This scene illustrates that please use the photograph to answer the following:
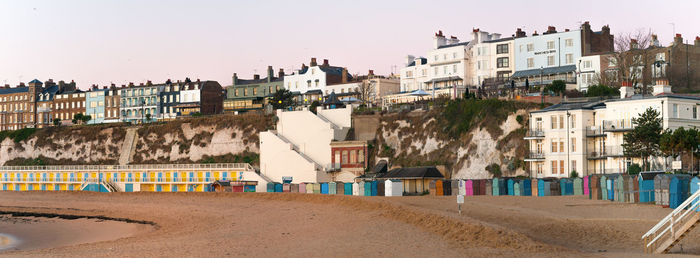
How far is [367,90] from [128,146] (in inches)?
1191

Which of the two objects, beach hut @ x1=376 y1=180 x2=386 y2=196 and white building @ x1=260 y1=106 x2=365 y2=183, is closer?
beach hut @ x1=376 y1=180 x2=386 y2=196

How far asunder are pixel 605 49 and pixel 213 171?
44.3 metres

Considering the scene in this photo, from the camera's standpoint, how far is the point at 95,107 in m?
138

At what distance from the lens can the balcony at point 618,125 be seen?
194 feet

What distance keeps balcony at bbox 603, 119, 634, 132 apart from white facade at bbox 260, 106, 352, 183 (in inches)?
1029

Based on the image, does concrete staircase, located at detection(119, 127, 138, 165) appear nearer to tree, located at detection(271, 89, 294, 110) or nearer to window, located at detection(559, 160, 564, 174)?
tree, located at detection(271, 89, 294, 110)

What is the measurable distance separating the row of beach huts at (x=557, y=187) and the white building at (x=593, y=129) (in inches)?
249

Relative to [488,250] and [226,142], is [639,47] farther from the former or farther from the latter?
[488,250]

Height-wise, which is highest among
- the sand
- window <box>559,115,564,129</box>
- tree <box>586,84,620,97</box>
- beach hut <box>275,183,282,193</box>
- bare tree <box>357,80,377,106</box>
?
bare tree <box>357,80,377,106</box>

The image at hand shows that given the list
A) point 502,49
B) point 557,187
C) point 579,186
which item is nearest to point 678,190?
point 579,186

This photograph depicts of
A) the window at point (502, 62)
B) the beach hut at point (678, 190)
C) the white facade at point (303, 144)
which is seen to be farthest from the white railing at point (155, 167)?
the beach hut at point (678, 190)

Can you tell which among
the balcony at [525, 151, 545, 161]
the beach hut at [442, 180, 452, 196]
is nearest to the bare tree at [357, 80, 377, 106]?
the balcony at [525, 151, 545, 161]

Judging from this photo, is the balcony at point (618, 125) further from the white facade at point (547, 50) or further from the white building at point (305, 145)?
the white facade at point (547, 50)

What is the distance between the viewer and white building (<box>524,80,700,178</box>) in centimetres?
5856
